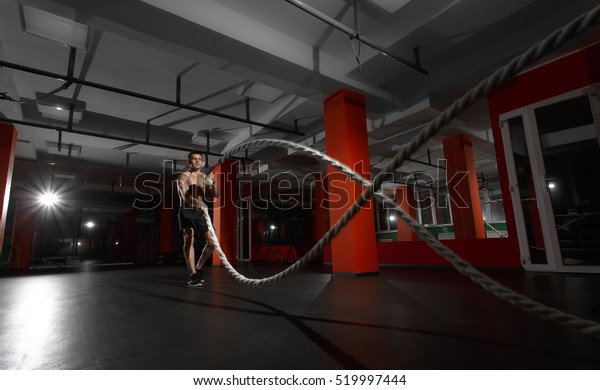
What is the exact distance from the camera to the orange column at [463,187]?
7043 mm

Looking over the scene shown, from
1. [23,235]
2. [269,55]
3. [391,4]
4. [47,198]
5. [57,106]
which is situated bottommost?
[23,235]

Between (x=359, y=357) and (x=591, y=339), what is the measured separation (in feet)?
3.15

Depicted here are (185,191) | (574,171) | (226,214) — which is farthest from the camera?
(574,171)

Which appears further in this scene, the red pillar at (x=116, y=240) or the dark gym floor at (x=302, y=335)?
the red pillar at (x=116, y=240)

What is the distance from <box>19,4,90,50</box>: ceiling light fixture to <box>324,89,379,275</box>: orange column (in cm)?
345

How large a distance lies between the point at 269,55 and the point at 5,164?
540 centimetres

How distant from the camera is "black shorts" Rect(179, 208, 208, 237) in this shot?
332cm

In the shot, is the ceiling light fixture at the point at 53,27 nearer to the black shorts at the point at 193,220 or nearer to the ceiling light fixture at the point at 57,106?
the ceiling light fixture at the point at 57,106

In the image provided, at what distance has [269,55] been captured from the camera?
12.2 feet

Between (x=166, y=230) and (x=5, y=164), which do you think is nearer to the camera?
(x=5, y=164)

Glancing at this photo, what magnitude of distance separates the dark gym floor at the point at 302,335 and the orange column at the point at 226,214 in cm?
529

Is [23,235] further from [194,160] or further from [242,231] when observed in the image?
[194,160]

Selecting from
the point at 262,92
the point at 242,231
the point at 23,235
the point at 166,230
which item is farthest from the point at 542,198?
the point at 23,235

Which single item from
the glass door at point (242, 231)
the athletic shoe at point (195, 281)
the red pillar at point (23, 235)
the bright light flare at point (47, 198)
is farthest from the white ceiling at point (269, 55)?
the bright light flare at point (47, 198)
